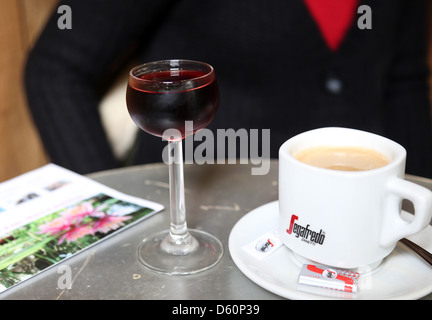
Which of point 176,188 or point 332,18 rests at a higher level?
point 332,18

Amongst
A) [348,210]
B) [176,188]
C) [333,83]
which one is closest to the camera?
[348,210]

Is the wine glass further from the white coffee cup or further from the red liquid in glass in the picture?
the white coffee cup

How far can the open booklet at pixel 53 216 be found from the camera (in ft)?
2.39

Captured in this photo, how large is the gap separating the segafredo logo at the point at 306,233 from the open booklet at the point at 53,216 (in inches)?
10.5

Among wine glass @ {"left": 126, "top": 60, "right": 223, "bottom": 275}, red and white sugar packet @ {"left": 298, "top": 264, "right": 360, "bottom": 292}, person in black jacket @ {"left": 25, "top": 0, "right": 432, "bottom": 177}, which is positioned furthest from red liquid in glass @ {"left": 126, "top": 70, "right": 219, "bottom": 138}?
person in black jacket @ {"left": 25, "top": 0, "right": 432, "bottom": 177}

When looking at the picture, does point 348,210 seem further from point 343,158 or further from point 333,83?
point 333,83

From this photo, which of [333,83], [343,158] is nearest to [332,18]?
[333,83]

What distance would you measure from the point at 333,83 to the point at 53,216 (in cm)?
73

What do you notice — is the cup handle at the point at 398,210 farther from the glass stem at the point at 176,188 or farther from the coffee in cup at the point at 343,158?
the glass stem at the point at 176,188

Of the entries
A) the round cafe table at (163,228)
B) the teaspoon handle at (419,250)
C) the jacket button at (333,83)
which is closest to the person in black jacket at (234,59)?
the jacket button at (333,83)

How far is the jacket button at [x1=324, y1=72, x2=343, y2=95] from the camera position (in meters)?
1.29

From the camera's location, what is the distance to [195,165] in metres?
1.03

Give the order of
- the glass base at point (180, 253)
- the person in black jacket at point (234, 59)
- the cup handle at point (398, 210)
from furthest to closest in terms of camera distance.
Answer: the person in black jacket at point (234, 59)
the glass base at point (180, 253)
the cup handle at point (398, 210)

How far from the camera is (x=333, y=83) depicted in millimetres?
1291
